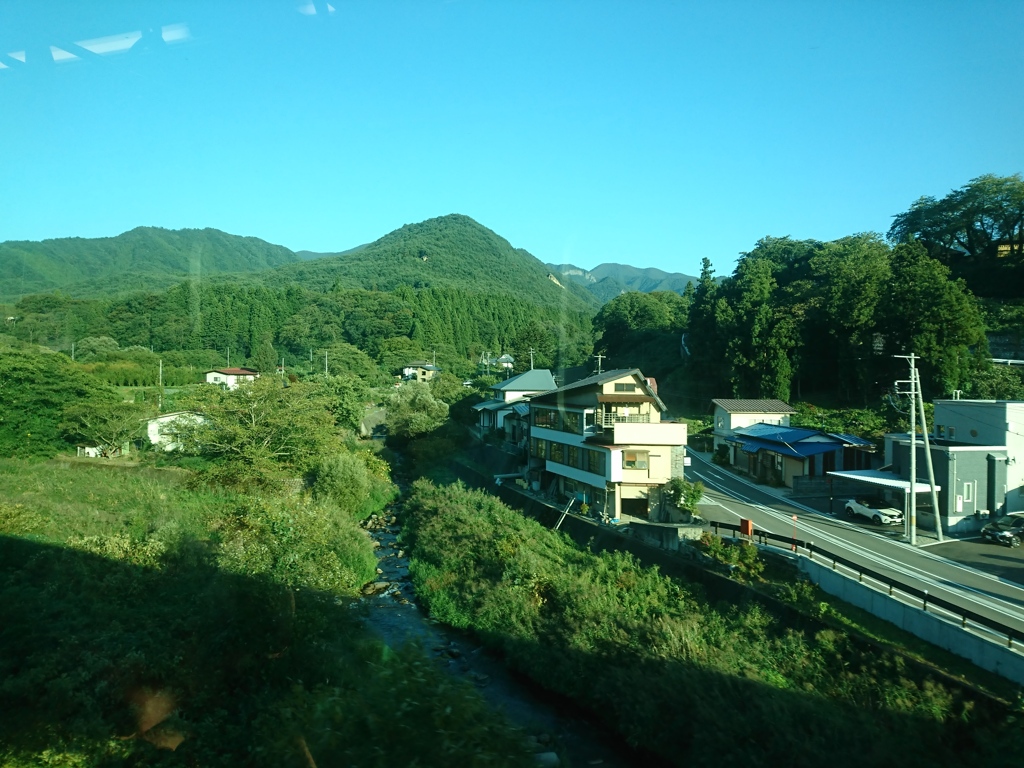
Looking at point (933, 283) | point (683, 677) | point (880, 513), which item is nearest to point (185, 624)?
point (683, 677)

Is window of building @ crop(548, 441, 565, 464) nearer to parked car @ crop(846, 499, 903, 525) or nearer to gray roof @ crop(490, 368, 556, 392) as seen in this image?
parked car @ crop(846, 499, 903, 525)

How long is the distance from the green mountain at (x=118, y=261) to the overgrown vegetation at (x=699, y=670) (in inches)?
901

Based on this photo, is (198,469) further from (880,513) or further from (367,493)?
(880,513)

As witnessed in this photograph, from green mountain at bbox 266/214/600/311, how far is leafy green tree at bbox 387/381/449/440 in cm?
2720

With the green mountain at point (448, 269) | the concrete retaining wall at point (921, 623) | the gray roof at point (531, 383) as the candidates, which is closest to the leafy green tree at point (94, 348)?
the gray roof at point (531, 383)

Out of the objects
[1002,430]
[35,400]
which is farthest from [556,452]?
[35,400]

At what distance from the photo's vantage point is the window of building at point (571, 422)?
49.6 feet

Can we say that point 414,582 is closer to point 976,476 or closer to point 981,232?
point 976,476

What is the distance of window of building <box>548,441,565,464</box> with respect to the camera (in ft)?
51.8

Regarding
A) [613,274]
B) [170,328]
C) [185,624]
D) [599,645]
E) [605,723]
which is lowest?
[605,723]

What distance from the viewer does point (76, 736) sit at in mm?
5414

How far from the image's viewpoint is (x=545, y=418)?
17.0 meters

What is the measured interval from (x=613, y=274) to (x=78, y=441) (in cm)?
6129

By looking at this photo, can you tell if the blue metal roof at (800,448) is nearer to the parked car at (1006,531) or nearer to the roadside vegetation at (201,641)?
the parked car at (1006,531)
